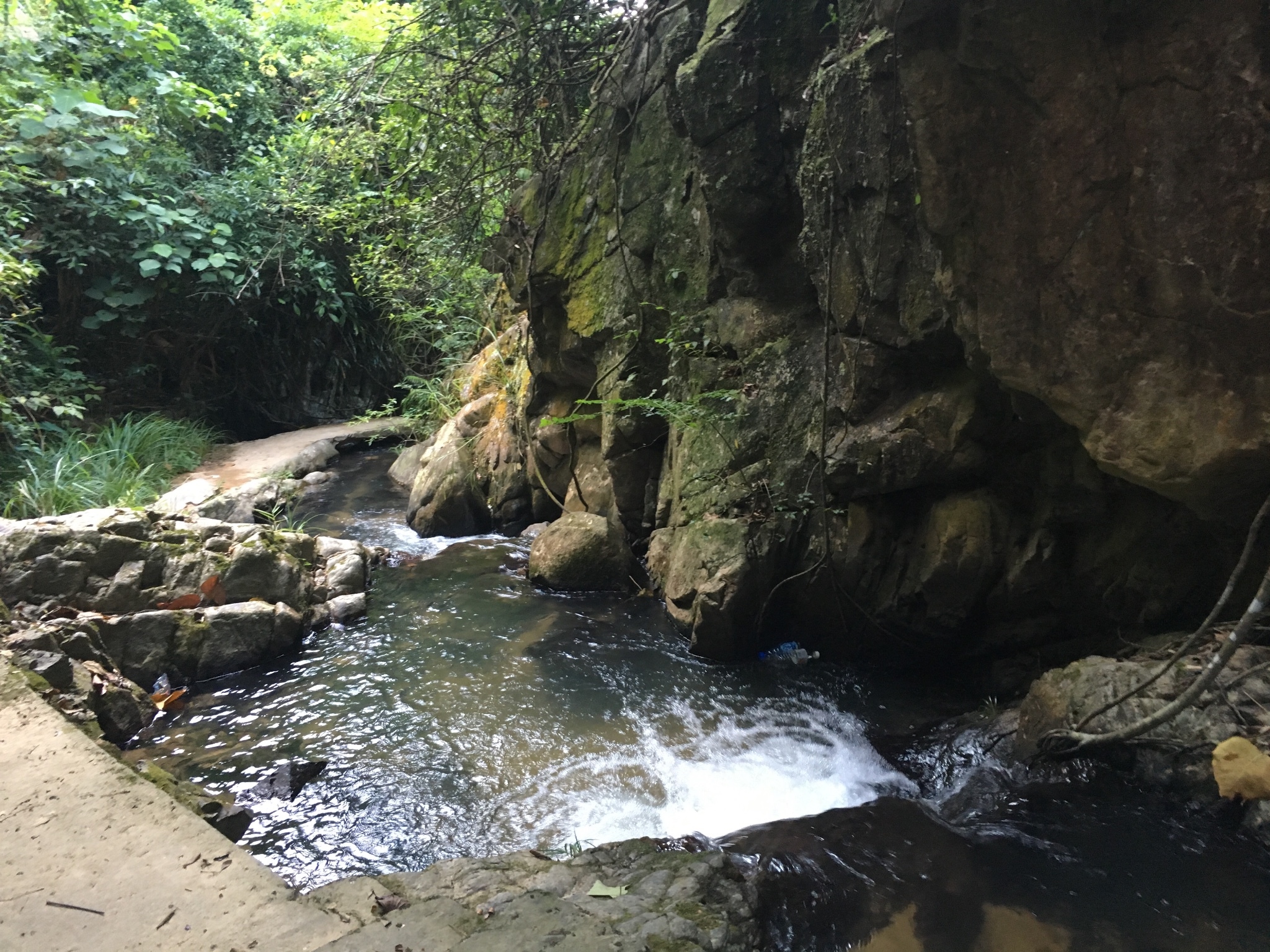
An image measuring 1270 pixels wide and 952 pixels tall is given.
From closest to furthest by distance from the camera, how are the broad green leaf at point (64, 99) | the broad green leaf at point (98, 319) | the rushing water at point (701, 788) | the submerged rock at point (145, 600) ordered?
the rushing water at point (701, 788), the submerged rock at point (145, 600), the broad green leaf at point (64, 99), the broad green leaf at point (98, 319)

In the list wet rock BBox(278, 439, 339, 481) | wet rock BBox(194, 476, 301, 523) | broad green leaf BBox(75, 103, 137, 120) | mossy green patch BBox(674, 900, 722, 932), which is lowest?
mossy green patch BBox(674, 900, 722, 932)

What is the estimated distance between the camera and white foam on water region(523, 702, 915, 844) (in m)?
3.19

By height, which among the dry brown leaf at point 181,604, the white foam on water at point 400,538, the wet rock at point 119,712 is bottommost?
the wet rock at point 119,712

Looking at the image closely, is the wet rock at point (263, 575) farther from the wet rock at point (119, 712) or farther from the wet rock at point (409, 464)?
the wet rock at point (409, 464)

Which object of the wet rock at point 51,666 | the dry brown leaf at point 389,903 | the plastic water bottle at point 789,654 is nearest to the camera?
the dry brown leaf at point 389,903

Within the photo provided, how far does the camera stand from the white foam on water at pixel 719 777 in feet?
10.5

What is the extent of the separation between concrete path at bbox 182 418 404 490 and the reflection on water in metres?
4.02

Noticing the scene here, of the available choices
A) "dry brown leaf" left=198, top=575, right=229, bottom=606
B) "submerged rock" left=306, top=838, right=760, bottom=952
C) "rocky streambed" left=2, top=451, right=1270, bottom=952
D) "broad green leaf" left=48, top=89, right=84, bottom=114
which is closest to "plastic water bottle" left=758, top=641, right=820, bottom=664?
"rocky streambed" left=2, top=451, right=1270, bottom=952

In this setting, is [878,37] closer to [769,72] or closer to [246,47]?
[769,72]

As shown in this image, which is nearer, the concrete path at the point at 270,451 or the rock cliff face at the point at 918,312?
the rock cliff face at the point at 918,312

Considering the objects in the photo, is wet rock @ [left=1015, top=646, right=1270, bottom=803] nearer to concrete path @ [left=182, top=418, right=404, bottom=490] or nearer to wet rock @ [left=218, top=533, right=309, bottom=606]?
Result: wet rock @ [left=218, top=533, right=309, bottom=606]

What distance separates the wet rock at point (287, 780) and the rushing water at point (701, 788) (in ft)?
0.15

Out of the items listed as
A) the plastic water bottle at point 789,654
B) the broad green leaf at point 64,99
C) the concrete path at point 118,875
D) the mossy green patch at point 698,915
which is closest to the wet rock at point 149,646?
the concrete path at point 118,875

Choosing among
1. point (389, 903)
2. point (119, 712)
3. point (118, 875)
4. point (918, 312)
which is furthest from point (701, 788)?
point (119, 712)
